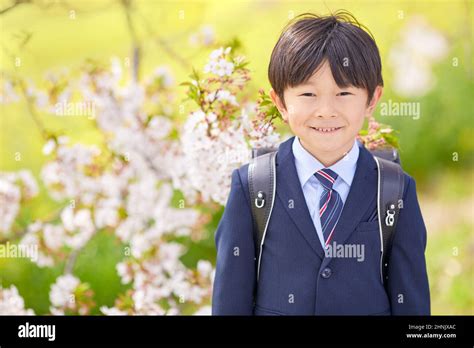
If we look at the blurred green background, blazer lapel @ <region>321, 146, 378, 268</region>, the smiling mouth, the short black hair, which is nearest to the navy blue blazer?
blazer lapel @ <region>321, 146, 378, 268</region>

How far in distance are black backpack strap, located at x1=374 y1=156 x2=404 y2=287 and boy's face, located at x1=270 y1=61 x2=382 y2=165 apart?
12 cm

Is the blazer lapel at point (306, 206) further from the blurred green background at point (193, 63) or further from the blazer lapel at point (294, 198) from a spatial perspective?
the blurred green background at point (193, 63)

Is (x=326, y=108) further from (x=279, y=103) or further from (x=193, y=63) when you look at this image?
(x=193, y=63)

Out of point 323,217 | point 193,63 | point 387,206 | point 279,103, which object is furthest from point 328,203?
point 193,63

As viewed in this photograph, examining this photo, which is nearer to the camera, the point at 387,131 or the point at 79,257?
the point at 387,131

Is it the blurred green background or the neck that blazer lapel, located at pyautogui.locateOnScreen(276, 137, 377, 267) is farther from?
the blurred green background

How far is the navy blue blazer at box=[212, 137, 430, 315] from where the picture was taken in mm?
1659

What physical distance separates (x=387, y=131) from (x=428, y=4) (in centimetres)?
84

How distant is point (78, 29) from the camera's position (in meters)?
2.77
